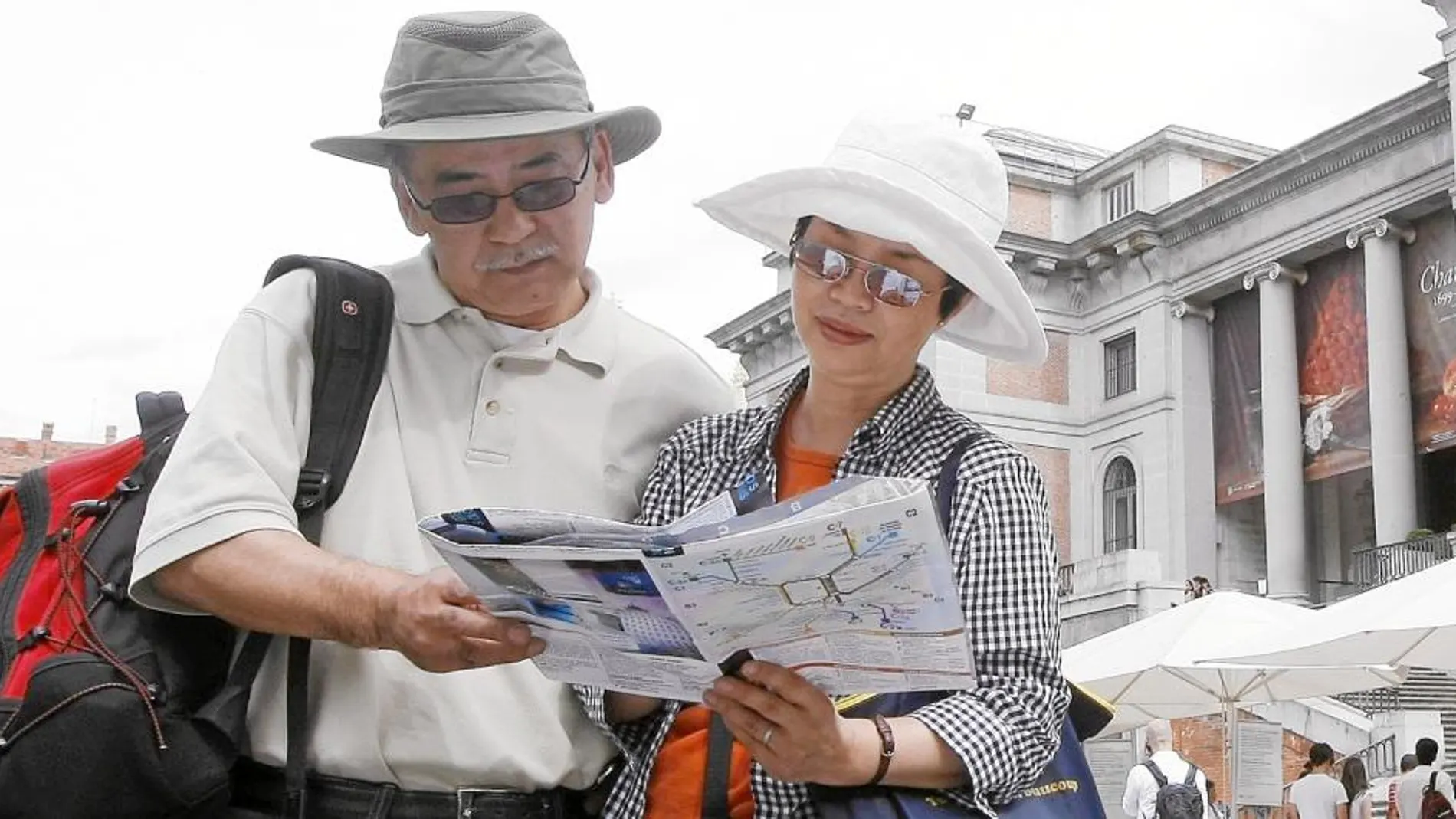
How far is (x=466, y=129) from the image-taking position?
2.50m

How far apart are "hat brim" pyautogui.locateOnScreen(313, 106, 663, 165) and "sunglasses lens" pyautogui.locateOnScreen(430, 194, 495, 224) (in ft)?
0.33

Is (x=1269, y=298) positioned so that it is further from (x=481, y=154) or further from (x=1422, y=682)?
(x=481, y=154)

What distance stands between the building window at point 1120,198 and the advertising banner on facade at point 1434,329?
26.0 ft

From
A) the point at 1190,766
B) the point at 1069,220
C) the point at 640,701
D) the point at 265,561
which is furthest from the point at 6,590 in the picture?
the point at 1069,220

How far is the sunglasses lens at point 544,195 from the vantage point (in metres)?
2.58

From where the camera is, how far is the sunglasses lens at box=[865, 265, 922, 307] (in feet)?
8.12

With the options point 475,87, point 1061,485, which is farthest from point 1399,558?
point 475,87

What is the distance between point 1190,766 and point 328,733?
10050 mm

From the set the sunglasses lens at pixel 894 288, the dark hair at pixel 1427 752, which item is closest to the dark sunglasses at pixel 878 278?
the sunglasses lens at pixel 894 288

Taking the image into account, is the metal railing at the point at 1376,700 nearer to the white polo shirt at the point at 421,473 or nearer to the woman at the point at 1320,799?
the woman at the point at 1320,799

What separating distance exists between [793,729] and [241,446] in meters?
0.90

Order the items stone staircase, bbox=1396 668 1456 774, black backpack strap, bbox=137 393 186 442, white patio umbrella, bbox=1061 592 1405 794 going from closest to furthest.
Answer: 1. black backpack strap, bbox=137 393 186 442
2. white patio umbrella, bbox=1061 592 1405 794
3. stone staircase, bbox=1396 668 1456 774

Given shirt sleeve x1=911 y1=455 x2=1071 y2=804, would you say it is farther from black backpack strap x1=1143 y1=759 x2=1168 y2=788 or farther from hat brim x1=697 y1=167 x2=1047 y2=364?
black backpack strap x1=1143 y1=759 x2=1168 y2=788

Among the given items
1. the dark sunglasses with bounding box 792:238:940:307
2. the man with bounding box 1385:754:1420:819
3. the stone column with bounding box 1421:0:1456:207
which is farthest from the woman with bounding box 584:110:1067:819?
the stone column with bounding box 1421:0:1456:207
